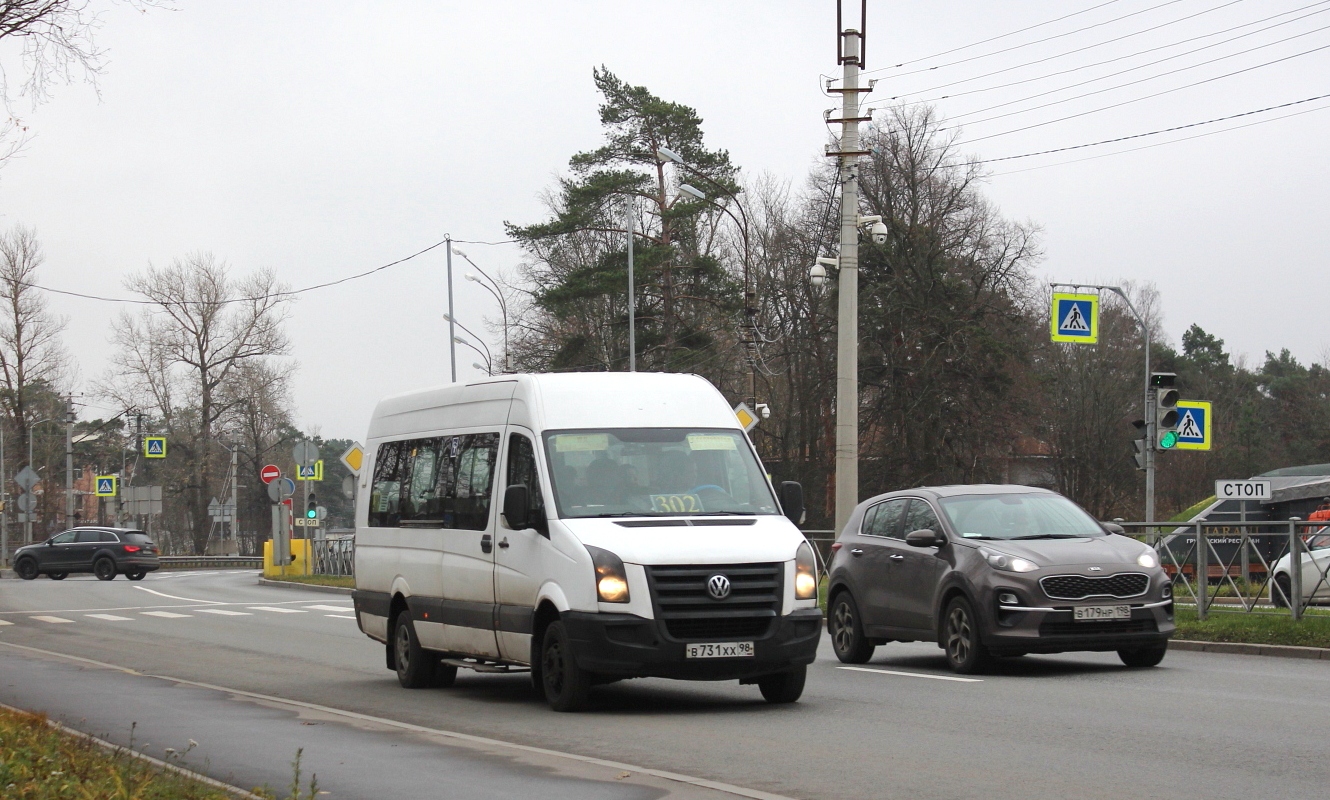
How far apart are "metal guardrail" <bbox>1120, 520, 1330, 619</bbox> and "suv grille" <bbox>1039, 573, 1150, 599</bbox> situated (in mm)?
2690

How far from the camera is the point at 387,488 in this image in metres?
14.8

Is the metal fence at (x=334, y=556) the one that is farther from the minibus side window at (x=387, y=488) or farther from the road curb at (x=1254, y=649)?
the road curb at (x=1254, y=649)

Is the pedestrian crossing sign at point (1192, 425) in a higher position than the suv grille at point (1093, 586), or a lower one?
higher

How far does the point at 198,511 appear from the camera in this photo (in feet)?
266

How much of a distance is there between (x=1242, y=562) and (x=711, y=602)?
9.08 meters

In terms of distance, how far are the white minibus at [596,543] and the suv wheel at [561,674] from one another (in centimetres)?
2

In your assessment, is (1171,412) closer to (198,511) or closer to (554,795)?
(554,795)

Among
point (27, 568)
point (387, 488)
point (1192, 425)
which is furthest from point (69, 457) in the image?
point (387, 488)

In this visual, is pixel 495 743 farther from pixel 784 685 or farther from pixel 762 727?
pixel 784 685

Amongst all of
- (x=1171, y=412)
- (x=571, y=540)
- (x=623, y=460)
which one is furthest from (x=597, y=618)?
(x=1171, y=412)

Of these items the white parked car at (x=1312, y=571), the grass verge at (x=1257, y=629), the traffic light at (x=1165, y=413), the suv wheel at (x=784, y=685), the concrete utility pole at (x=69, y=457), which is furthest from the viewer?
the concrete utility pole at (x=69, y=457)

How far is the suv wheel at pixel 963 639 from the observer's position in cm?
1395

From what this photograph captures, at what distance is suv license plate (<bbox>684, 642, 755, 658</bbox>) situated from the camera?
429 inches

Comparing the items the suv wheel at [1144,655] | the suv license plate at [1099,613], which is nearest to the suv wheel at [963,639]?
the suv license plate at [1099,613]
